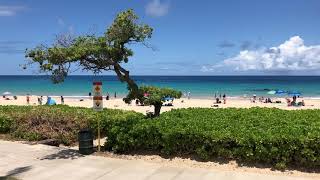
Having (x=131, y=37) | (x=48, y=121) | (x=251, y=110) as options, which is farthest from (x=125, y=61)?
(x=251, y=110)

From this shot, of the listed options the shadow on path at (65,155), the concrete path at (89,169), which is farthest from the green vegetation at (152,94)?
the concrete path at (89,169)

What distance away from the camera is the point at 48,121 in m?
18.0

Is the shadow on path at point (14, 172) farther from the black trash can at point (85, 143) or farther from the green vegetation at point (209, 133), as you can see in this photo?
the green vegetation at point (209, 133)

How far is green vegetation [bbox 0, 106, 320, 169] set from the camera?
11.8 m

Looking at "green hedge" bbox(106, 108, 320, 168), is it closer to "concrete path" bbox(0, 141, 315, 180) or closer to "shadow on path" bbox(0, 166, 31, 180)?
"concrete path" bbox(0, 141, 315, 180)

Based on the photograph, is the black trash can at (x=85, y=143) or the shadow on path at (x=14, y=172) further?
the black trash can at (x=85, y=143)

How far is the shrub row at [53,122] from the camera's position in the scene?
17.3 meters

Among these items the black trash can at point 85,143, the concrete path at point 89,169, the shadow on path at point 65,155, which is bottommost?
the concrete path at point 89,169

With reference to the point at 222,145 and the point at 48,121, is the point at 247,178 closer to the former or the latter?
the point at 222,145

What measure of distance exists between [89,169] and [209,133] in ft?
11.2

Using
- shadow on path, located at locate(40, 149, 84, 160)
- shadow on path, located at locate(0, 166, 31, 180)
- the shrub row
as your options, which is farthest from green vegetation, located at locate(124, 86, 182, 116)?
shadow on path, located at locate(0, 166, 31, 180)

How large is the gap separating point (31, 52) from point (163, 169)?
5.54 m

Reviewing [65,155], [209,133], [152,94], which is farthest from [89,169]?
[152,94]

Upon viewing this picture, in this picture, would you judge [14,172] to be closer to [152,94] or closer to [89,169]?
[89,169]
